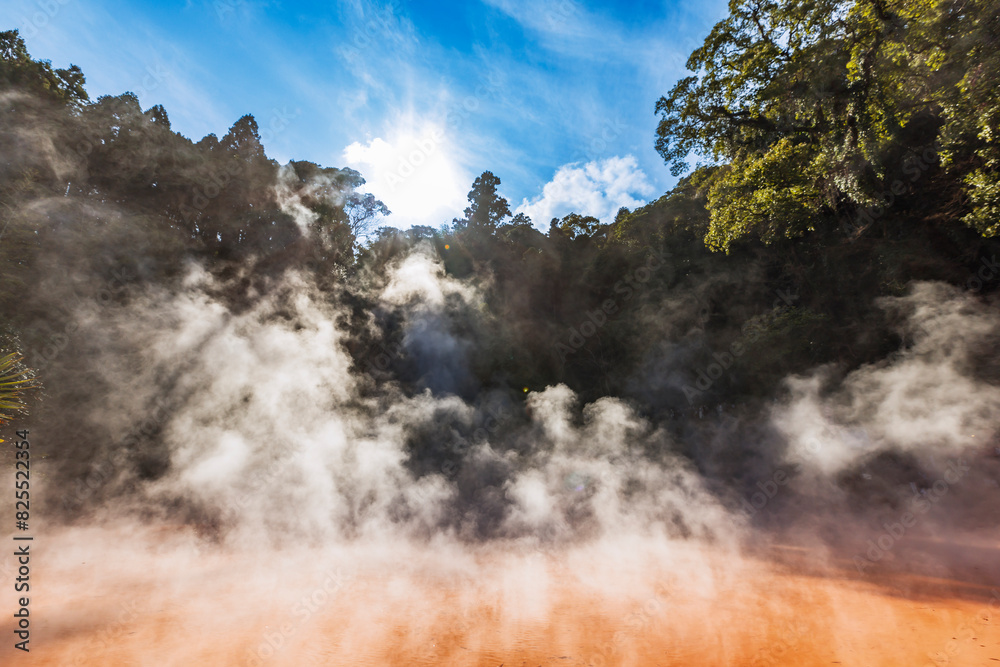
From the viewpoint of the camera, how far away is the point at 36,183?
8781 millimetres

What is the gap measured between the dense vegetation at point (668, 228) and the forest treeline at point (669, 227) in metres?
0.05

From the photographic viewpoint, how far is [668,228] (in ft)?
51.5

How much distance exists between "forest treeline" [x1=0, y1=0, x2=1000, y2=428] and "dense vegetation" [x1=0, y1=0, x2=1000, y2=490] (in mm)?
54

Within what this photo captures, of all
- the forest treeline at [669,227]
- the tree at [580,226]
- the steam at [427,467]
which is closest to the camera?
the steam at [427,467]

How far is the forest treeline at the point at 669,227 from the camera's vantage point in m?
6.67

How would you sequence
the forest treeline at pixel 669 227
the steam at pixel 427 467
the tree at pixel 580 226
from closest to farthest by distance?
the steam at pixel 427 467, the forest treeline at pixel 669 227, the tree at pixel 580 226

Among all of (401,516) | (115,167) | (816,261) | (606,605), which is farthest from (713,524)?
(115,167)

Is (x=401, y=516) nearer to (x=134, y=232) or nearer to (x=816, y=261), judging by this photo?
(x=134, y=232)

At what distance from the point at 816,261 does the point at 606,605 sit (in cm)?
1281

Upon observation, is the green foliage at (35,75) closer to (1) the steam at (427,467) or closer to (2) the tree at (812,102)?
(1) the steam at (427,467)

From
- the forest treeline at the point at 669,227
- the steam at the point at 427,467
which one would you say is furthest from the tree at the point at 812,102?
the steam at the point at 427,467

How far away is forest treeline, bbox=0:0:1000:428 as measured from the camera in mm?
6672

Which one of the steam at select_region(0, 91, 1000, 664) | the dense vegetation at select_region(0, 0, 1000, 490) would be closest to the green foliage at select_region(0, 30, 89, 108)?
the dense vegetation at select_region(0, 0, 1000, 490)

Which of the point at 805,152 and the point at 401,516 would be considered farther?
the point at 805,152
